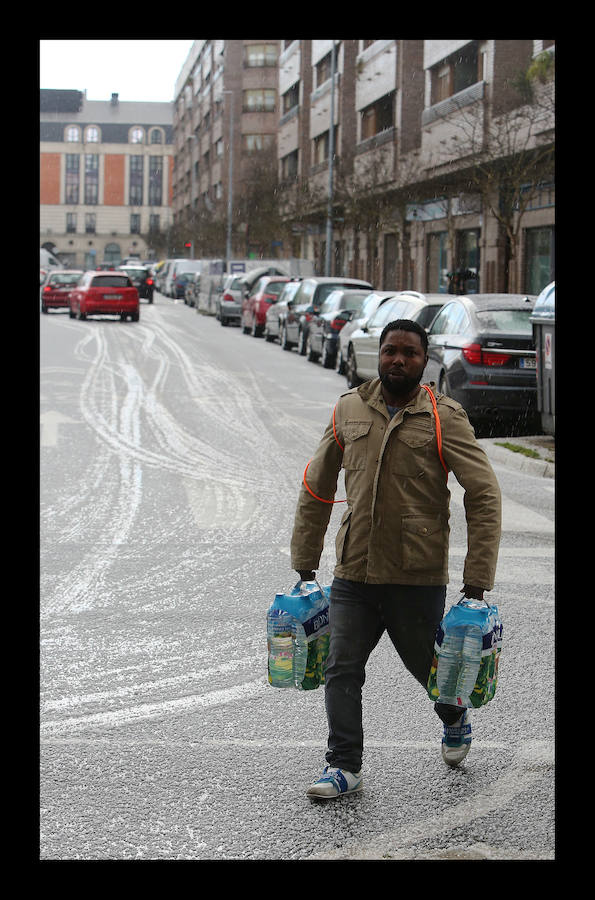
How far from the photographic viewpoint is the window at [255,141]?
303 feet

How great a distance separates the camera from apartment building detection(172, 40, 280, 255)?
88.1 metres

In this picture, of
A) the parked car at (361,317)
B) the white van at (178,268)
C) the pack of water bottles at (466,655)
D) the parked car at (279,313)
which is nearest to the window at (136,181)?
the white van at (178,268)

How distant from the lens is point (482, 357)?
1442 cm

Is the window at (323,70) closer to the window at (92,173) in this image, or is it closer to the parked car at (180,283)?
the parked car at (180,283)

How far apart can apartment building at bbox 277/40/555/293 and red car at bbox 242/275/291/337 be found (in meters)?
4.81

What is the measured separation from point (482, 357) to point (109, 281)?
27632mm

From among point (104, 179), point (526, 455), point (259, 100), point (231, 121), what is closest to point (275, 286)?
point (526, 455)

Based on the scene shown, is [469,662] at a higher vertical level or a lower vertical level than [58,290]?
lower

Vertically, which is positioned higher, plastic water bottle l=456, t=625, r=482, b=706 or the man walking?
the man walking

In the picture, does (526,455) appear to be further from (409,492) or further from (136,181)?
(136,181)

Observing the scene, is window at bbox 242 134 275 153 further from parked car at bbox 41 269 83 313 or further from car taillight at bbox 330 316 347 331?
car taillight at bbox 330 316 347 331

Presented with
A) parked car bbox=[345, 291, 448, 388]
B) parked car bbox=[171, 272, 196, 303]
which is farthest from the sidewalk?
parked car bbox=[171, 272, 196, 303]
